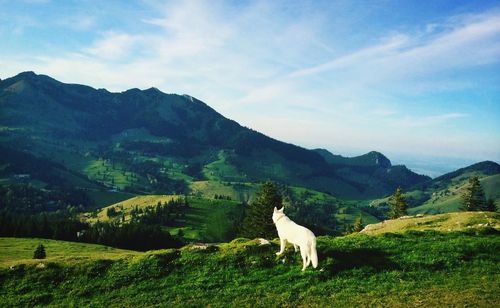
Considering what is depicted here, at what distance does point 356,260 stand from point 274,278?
256 inches

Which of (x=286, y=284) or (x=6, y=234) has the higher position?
(x=286, y=284)

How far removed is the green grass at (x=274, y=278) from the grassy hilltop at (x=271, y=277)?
60 millimetres

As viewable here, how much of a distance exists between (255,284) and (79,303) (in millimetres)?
11399

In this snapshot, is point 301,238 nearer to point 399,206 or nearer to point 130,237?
point 399,206

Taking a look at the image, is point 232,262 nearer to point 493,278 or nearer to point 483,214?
point 493,278

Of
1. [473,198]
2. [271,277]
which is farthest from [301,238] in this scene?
[473,198]

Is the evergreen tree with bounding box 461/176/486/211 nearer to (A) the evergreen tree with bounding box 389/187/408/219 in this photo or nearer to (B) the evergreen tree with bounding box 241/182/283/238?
(A) the evergreen tree with bounding box 389/187/408/219

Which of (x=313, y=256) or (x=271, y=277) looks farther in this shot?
(x=271, y=277)

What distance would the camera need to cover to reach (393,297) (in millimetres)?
22562

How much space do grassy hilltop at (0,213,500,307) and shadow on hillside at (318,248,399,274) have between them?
73mm

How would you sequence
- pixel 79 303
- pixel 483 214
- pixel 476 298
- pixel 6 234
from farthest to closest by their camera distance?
1. pixel 6 234
2. pixel 483 214
3. pixel 79 303
4. pixel 476 298

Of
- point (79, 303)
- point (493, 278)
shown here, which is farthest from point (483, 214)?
point (79, 303)

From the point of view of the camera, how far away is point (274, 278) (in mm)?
25797

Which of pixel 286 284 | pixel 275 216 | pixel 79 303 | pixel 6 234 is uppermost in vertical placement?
pixel 275 216
